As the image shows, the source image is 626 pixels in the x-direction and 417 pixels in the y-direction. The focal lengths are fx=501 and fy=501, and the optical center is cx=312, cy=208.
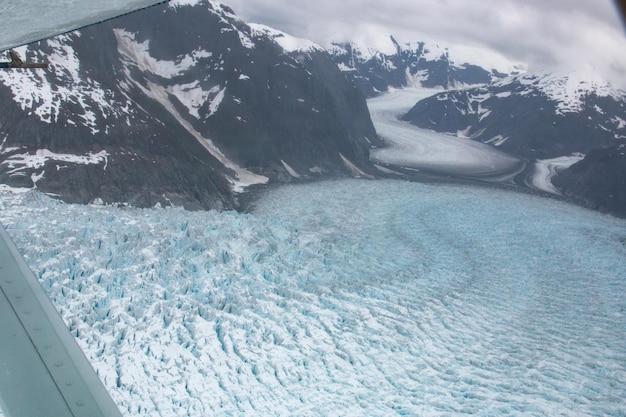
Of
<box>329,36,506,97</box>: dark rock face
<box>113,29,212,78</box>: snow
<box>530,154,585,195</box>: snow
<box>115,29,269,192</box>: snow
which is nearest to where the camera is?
<box>115,29,269,192</box>: snow

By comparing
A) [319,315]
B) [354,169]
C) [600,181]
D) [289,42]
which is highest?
[289,42]

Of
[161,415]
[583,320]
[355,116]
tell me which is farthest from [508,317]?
[355,116]

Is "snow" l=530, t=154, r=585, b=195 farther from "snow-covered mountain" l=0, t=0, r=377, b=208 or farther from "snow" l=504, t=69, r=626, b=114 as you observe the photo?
"snow-covered mountain" l=0, t=0, r=377, b=208

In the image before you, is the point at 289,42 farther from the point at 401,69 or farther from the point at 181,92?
the point at 401,69

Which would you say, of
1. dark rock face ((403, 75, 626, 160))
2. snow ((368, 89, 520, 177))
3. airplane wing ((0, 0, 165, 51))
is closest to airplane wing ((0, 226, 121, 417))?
airplane wing ((0, 0, 165, 51))

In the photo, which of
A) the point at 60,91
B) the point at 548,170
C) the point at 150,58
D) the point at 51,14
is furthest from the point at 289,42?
the point at 51,14

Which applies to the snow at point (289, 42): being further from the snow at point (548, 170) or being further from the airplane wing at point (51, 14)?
the airplane wing at point (51, 14)
